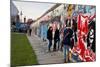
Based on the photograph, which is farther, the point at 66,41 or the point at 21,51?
the point at 66,41

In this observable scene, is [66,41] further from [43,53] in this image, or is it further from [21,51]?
[21,51]

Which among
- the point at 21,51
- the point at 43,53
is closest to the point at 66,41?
the point at 43,53

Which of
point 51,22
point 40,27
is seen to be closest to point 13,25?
point 40,27

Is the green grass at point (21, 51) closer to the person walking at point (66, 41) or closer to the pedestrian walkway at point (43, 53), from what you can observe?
the pedestrian walkway at point (43, 53)

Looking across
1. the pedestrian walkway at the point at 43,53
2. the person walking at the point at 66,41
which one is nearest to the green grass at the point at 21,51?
the pedestrian walkway at the point at 43,53

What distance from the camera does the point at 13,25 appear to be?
78.5 inches

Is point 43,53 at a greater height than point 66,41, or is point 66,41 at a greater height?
point 66,41

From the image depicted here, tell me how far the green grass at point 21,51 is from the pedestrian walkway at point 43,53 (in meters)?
0.05

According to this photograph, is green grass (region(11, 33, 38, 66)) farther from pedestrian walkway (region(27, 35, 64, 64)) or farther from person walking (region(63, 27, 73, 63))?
person walking (region(63, 27, 73, 63))

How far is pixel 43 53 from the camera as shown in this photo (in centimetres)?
211

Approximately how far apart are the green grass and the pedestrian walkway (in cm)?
5

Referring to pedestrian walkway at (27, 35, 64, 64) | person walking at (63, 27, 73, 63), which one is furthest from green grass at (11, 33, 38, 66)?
person walking at (63, 27, 73, 63)

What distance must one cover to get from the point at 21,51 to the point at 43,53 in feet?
0.85

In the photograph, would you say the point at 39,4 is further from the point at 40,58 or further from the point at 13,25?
the point at 40,58
